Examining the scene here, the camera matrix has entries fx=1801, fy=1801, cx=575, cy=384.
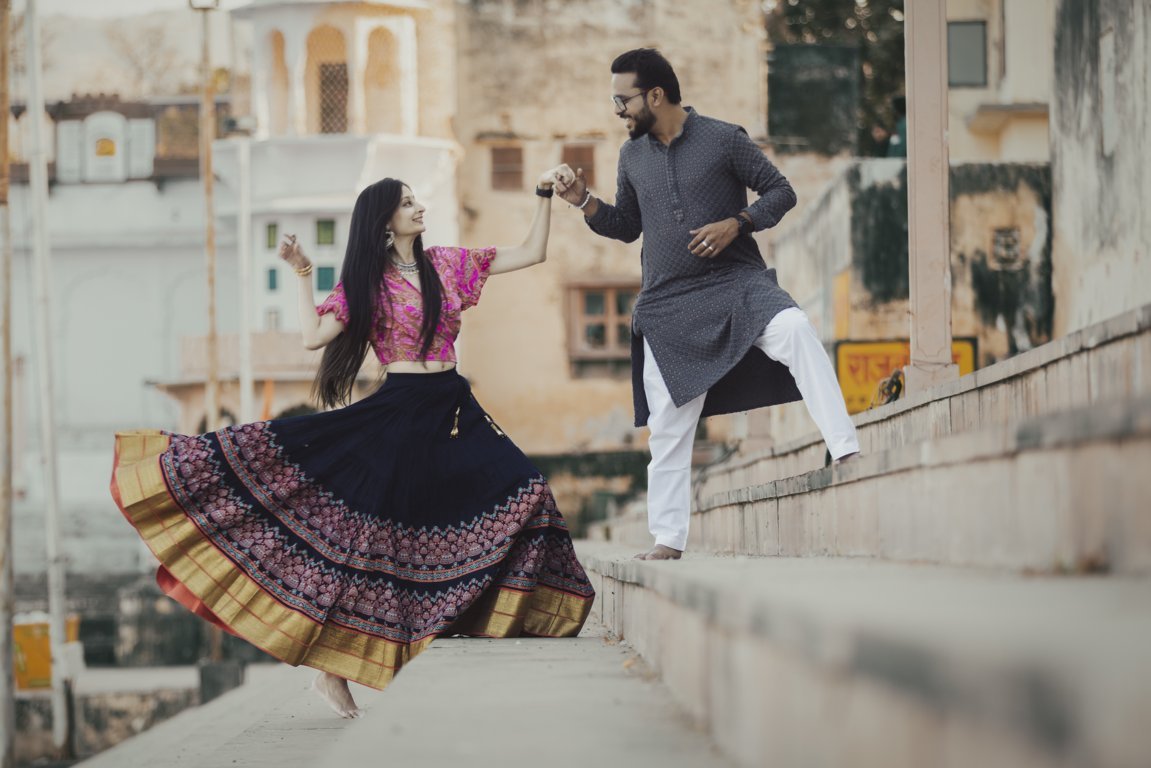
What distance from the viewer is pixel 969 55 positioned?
22266mm

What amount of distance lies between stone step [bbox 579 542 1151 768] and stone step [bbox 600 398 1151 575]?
3.5 inches

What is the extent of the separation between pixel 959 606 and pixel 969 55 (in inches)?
823

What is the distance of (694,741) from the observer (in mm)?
3254

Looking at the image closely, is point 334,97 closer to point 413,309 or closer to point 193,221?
point 193,221

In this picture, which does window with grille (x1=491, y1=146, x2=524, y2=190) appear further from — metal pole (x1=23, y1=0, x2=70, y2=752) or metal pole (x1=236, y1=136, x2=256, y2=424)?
metal pole (x1=23, y1=0, x2=70, y2=752)

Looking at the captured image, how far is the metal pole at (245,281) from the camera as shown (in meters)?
30.3

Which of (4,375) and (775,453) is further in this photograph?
(4,375)

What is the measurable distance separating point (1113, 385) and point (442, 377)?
8.47 ft

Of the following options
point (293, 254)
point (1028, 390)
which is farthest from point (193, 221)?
point (1028, 390)

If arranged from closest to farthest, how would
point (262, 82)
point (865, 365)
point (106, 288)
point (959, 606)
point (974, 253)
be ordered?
point (959, 606) < point (865, 365) < point (974, 253) < point (262, 82) < point (106, 288)

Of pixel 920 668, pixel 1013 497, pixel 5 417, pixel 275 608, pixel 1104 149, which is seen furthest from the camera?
pixel 5 417

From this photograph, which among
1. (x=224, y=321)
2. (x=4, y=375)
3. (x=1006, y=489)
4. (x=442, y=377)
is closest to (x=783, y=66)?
(x=224, y=321)

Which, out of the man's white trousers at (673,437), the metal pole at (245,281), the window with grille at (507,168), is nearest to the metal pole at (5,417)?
the metal pole at (245,281)

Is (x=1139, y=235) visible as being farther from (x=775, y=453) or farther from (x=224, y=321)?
(x=224, y=321)
